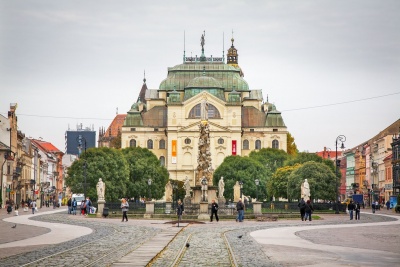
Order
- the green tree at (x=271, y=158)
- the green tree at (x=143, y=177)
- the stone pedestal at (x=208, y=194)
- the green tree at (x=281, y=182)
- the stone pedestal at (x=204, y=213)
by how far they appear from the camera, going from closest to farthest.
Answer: the stone pedestal at (x=204, y=213)
the stone pedestal at (x=208, y=194)
the green tree at (x=281, y=182)
the green tree at (x=143, y=177)
the green tree at (x=271, y=158)

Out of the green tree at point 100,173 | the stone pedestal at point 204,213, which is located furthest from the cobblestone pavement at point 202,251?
the green tree at point 100,173

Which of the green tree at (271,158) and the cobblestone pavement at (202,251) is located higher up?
the green tree at (271,158)

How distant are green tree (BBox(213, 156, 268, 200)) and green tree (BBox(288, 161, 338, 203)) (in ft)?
92.1

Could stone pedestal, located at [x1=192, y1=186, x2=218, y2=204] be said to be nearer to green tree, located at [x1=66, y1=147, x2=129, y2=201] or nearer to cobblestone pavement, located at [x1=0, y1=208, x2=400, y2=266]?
green tree, located at [x1=66, y1=147, x2=129, y2=201]

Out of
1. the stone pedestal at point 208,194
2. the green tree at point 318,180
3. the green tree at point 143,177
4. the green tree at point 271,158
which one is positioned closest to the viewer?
the stone pedestal at point 208,194

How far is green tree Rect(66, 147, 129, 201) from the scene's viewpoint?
388 feet

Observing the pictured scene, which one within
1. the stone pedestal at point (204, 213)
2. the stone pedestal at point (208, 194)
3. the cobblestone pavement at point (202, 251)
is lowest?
the cobblestone pavement at point (202, 251)

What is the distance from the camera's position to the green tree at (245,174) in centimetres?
15112

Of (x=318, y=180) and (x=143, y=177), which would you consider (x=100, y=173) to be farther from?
(x=318, y=180)

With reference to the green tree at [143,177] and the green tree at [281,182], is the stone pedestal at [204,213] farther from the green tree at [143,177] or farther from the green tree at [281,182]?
the green tree at [143,177]

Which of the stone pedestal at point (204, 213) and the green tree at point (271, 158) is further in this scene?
the green tree at point (271, 158)

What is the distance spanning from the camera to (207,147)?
288 feet

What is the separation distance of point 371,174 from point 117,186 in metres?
68.7

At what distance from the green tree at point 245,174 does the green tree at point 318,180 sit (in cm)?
2808
